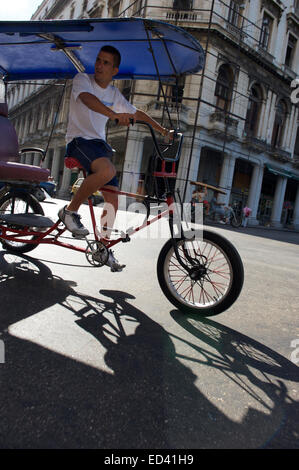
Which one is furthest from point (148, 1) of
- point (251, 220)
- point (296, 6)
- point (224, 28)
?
point (251, 220)

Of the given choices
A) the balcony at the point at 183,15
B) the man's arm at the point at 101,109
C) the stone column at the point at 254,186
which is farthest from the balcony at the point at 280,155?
the man's arm at the point at 101,109

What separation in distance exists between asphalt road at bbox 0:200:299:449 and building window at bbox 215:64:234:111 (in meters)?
20.6

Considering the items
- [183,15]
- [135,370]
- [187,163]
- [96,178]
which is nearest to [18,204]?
[96,178]

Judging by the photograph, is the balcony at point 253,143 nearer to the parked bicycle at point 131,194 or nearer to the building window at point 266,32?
the building window at point 266,32

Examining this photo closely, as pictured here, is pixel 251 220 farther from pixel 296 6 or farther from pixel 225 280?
pixel 225 280

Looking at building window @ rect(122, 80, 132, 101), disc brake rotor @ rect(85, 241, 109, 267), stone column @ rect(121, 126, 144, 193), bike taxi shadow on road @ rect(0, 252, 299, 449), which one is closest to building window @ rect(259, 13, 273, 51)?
building window @ rect(122, 80, 132, 101)

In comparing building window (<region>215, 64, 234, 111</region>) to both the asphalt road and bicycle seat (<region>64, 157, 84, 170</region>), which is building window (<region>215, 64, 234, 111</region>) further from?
the asphalt road

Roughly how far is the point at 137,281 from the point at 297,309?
1.56m

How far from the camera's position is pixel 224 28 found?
2002 cm

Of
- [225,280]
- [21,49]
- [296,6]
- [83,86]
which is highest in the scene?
[296,6]

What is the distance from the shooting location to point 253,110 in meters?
23.7

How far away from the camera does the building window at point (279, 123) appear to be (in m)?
25.6

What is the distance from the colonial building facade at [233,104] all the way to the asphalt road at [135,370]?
14723 millimetres

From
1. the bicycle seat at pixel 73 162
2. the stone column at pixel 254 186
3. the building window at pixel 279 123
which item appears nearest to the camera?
the bicycle seat at pixel 73 162
